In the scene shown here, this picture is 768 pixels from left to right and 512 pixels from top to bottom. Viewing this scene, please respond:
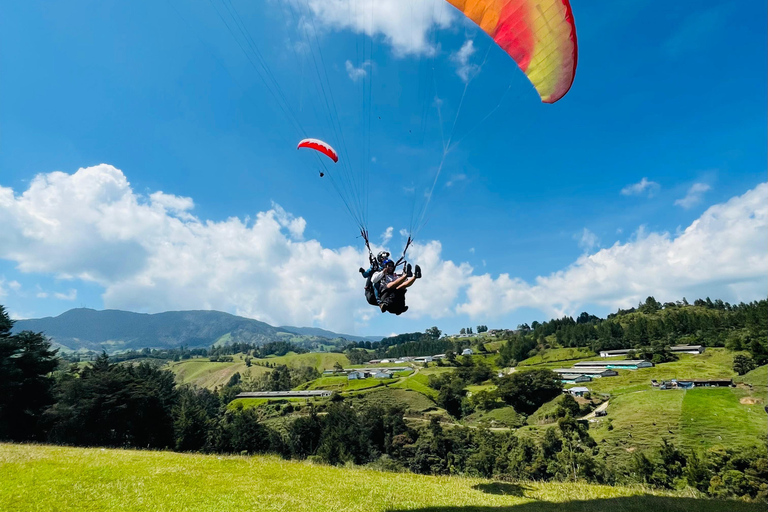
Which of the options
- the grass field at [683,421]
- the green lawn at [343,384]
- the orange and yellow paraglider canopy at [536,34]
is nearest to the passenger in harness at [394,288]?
the orange and yellow paraglider canopy at [536,34]

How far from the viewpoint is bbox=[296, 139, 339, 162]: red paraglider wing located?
1606 centimetres

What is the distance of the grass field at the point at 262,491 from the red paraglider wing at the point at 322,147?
12397 millimetres

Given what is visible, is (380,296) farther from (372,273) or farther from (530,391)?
(530,391)

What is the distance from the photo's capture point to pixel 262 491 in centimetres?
1061

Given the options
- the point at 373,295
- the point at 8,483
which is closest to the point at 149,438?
the point at 8,483

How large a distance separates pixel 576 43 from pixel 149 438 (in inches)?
1987

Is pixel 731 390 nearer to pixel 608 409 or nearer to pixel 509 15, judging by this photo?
pixel 608 409

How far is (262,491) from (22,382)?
3548cm

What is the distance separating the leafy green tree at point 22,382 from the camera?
30.5 meters

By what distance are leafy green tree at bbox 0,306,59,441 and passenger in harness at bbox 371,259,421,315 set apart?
37073mm

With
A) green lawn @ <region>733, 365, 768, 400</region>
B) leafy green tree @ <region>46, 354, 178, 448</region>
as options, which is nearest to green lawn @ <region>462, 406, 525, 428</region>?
green lawn @ <region>733, 365, 768, 400</region>

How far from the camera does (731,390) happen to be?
7025 centimetres

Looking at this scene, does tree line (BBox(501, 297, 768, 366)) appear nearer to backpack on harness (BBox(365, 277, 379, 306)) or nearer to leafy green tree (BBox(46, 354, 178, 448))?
backpack on harness (BBox(365, 277, 379, 306))

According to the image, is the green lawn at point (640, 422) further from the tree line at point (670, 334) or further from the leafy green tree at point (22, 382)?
the leafy green tree at point (22, 382)
